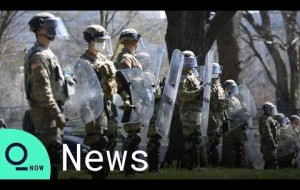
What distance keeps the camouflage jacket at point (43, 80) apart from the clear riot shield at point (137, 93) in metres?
1.35

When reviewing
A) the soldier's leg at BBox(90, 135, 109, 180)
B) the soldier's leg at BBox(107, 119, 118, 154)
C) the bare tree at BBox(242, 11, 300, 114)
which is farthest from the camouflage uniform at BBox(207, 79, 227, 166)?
the bare tree at BBox(242, 11, 300, 114)

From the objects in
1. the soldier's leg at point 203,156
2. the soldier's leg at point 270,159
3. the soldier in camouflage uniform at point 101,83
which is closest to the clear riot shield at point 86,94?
the soldier in camouflage uniform at point 101,83

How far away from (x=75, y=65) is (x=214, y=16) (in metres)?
5.81

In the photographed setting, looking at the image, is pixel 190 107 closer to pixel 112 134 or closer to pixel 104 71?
pixel 112 134

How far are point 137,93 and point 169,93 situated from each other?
2.86ft

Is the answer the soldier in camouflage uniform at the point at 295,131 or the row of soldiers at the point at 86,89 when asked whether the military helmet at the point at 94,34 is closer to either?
the row of soldiers at the point at 86,89

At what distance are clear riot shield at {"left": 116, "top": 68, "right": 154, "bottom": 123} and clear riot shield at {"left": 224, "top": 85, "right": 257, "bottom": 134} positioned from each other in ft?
9.35

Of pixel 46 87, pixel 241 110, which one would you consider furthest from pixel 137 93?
pixel 241 110

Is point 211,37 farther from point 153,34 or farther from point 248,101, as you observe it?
point 153,34

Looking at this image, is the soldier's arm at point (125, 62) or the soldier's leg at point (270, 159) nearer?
the soldier's arm at point (125, 62)

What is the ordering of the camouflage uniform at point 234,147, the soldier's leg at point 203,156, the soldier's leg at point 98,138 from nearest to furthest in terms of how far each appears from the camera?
the soldier's leg at point 98,138 → the soldier's leg at point 203,156 → the camouflage uniform at point 234,147

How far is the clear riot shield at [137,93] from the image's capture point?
10.2m

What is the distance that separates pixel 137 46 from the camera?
1089 centimetres

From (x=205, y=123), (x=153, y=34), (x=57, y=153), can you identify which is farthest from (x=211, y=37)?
(x=153, y=34)
